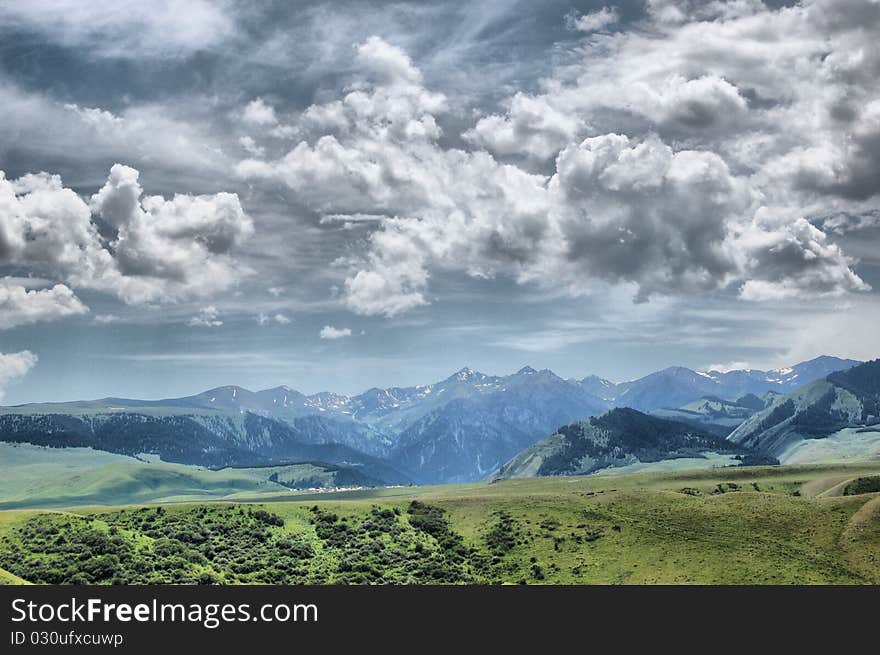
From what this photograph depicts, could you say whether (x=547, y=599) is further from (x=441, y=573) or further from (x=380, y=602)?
(x=441, y=573)

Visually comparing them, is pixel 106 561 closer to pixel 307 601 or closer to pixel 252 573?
pixel 252 573

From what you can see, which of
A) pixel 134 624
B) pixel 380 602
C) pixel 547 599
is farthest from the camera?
pixel 547 599

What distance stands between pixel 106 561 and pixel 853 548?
176 meters

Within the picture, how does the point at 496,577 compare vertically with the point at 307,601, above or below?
below

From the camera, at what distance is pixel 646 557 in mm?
193750

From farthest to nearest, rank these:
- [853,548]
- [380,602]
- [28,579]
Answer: [853,548] → [28,579] → [380,602]

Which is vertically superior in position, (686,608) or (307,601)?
(307,601)

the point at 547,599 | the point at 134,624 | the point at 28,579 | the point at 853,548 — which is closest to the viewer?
the point at 134,624

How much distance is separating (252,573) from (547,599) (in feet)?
321

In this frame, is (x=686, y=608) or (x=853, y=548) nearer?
(x=686, y=608)

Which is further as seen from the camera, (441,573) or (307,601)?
(441,573)

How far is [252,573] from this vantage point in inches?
7426

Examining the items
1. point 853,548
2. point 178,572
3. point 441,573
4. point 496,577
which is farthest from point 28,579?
point 853,548

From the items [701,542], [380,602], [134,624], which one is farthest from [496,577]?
[134,624]
